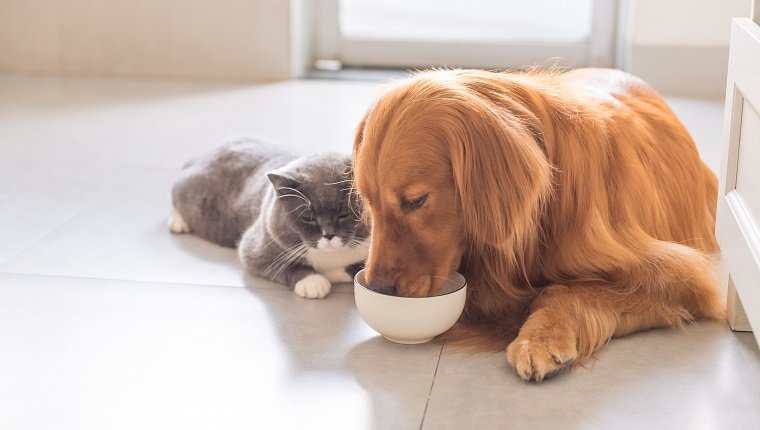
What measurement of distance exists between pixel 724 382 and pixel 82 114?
315 centimetres

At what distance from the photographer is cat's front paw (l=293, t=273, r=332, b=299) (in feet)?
7.72

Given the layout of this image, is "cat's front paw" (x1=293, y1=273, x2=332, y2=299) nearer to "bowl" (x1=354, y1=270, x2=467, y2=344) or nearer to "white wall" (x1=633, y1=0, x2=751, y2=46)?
"bowl" (x1=354, y1=270, x2=467, y2=344)

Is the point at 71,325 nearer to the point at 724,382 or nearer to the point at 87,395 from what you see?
the point at 87,395

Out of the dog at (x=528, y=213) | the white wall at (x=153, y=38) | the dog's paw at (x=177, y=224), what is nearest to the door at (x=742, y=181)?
the dog at (x=528, y=213)

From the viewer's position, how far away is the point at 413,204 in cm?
193

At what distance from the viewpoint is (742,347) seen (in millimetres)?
2049

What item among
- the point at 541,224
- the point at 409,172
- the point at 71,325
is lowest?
the point at 71,325

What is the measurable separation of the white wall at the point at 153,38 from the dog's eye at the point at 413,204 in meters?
3.07

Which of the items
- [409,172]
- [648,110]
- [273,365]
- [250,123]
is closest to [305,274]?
[273,365]

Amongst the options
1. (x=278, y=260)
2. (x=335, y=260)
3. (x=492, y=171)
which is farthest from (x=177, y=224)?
(x=492, y=171)

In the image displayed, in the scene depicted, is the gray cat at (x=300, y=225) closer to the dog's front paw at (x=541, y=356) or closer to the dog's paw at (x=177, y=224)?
the dog's paw at (x=177, y=224)

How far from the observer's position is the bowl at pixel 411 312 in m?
1.97

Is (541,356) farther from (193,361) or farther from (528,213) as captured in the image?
(193,361)

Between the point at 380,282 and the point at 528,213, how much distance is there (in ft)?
1.07
